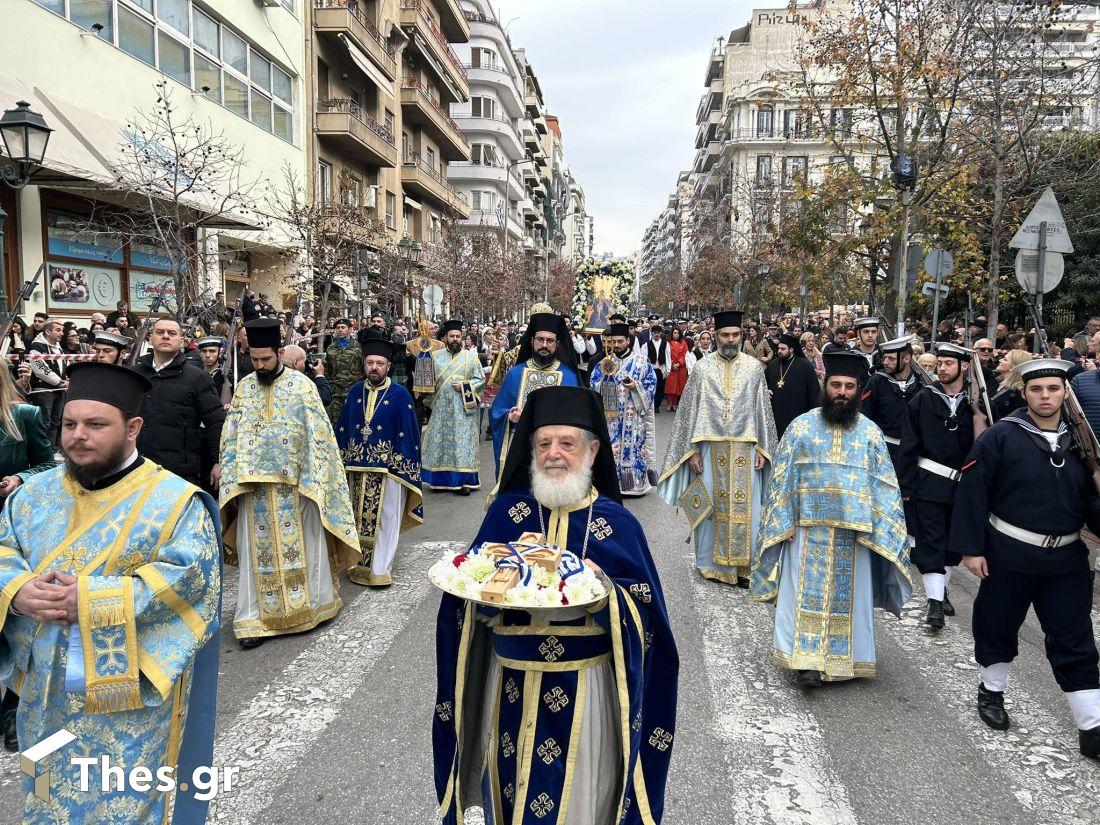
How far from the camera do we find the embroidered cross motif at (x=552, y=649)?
111 inches

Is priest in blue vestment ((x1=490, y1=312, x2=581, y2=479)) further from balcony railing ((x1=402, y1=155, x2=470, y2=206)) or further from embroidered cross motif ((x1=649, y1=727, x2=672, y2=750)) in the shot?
balcony railing ((x1=402, y1=155, x2=470, y2=206))

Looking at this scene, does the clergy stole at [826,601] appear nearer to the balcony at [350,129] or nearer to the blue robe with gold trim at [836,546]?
the blue robe with gold trim at [836,546]

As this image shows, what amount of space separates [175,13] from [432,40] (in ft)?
75.3

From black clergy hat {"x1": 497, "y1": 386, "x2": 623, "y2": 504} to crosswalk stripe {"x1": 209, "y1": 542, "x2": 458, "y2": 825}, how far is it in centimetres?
201

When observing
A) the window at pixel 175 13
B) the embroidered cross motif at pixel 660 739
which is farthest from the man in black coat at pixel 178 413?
the window at pixel 175 13

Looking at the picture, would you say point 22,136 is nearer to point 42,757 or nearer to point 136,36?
point 42,757

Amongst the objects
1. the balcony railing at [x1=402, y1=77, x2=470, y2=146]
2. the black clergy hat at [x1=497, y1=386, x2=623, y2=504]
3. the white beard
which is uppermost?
the balcony railing at [x1=402, y1=77, x2=470, y2=146]

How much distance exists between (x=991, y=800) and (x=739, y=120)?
63.8 m

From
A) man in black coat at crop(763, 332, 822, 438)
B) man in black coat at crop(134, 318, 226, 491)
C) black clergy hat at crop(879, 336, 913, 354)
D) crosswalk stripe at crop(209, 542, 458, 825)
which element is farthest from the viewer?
man in black coat at crop(763, 332, 822, 438)

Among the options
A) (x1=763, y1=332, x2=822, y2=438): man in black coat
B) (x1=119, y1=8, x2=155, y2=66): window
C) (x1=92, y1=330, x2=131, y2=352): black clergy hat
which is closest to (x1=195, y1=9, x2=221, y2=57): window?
(x1=119, y1=8, x2=155, y2=66): window

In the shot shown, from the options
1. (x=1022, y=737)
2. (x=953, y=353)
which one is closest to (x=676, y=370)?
(x=953, y=353)

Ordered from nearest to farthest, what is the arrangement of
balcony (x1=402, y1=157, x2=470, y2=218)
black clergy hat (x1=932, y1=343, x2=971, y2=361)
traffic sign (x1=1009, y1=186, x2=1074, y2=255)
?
black clergy hat (x1=932, y1=343, x2=971, y2=361)
traffic sign (x1=1009, y1=186, x2=1074, y2=255)
balcony (x1=402, y1=157, x2=470, y2=218)

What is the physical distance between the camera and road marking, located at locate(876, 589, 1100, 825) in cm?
380

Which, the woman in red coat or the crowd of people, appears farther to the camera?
the woman in red coat
